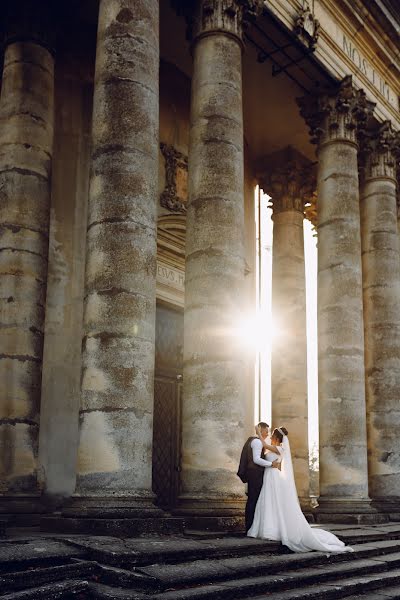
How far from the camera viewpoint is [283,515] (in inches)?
431

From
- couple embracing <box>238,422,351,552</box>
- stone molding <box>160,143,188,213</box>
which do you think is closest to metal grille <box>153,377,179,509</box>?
stone molding <box>160,143,188,213</box>

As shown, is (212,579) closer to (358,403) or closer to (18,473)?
(18,473)

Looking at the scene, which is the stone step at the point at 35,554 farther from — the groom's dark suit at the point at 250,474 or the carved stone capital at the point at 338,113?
the carved stone capital at the point at 338,113

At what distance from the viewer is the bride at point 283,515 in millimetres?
10625

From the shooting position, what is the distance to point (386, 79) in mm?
19875

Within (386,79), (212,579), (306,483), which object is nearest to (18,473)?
(212,579)

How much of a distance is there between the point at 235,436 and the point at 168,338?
265 inches

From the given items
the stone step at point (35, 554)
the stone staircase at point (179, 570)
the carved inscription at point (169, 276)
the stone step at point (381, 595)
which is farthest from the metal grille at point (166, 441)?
the stone step at point (35, 554)

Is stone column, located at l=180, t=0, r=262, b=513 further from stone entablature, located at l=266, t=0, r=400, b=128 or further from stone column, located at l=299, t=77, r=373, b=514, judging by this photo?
stone column, located at l=299, t=77, r=373, b=514

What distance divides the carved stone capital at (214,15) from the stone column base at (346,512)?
9.53m

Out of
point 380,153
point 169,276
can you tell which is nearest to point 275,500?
point 169,276

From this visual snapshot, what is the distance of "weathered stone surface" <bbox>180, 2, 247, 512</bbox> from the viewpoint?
11.4 metres

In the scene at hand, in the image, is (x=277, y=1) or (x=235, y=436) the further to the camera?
(x=277, y=1)

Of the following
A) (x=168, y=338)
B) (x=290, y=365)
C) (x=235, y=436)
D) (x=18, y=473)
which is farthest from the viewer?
(x=290, y=365)
